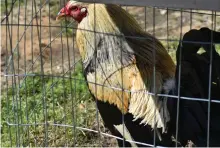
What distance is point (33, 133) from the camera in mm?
3336

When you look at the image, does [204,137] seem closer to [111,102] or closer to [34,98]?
[111,102]

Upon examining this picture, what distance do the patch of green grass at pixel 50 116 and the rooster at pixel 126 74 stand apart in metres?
0.30

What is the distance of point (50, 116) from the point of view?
3500 mm

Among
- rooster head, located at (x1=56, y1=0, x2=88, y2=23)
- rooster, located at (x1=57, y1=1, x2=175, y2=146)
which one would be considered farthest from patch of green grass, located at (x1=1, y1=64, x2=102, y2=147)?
rooster head, located at (x1=56, y1=0, x2=88, y2=23)

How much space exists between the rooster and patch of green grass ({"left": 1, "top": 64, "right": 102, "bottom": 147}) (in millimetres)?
302

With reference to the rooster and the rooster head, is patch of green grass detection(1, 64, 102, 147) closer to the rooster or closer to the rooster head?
the rooster

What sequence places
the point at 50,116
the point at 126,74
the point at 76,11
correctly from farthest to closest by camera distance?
the point at 50,116, the point at 76,11, the point at 126,74

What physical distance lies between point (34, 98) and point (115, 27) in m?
0.99

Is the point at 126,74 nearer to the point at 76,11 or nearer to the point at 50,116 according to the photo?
the point at 76,11

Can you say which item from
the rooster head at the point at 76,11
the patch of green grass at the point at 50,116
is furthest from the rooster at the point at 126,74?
the patch of green grass at the point at 50,116

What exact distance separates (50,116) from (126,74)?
930mm

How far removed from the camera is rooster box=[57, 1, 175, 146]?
273 cm

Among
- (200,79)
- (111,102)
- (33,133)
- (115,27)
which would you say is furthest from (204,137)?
(33,133)

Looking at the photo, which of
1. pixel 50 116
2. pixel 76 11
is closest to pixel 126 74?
pixel 76 11
